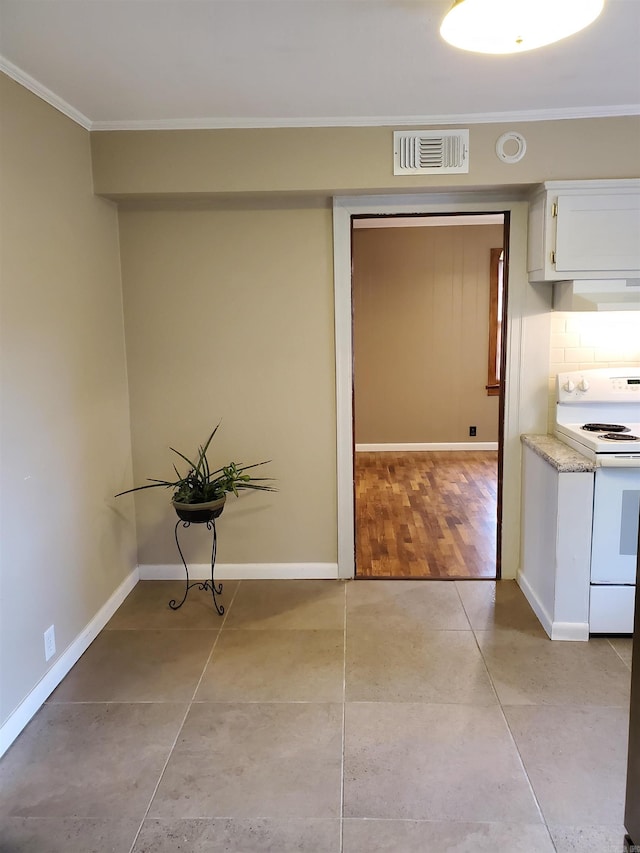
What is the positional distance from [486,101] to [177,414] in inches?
86.3

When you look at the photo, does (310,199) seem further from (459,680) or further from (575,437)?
(459,680)

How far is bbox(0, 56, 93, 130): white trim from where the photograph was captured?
232 centimetres

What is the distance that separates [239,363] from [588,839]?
2.60 metres

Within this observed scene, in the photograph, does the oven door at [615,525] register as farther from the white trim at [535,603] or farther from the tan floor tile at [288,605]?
the tan floor tile at [288,605]

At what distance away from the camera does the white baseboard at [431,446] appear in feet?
23.1

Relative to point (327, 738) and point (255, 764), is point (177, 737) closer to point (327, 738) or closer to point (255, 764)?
point (255, 764)

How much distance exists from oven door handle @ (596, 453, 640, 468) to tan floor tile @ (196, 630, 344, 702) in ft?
4.70

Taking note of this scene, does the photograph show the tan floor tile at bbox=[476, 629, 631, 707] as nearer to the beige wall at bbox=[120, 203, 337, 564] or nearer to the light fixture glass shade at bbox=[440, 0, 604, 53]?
the beige wall at bbox=[120, 203, 337, 564]

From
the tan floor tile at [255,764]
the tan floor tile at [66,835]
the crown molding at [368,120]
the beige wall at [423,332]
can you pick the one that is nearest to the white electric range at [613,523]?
the tan floor tile at [255,764]

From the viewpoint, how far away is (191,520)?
10.6 ft

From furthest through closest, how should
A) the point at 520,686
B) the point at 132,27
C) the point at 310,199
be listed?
the point at 310,199 → the point at 520,686 → the point at 132,27

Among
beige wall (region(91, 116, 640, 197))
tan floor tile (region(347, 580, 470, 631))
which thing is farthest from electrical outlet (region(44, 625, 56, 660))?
beige wall (region(91, 116, 640, 197))

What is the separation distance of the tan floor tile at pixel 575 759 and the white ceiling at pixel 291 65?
7.88ft

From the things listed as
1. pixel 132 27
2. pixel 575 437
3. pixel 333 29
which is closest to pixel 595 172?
pixel 575 437
